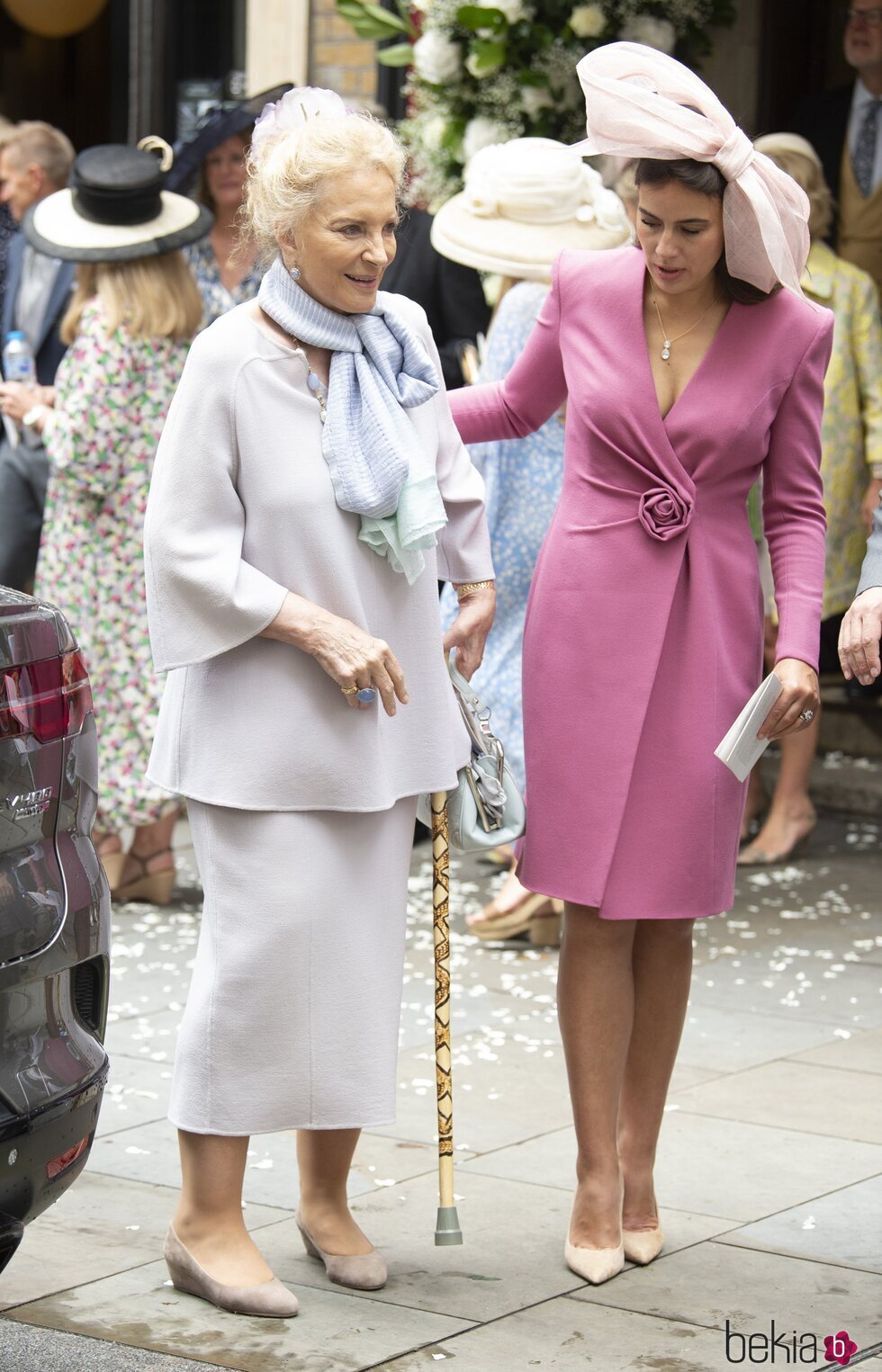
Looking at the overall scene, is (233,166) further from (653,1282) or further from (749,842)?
(653,1282)

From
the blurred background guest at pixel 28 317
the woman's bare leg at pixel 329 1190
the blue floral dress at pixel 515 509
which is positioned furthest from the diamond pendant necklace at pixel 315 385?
the blurred background guest at pixel 28 317

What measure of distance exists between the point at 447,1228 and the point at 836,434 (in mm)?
4479

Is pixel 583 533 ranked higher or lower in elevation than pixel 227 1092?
higher

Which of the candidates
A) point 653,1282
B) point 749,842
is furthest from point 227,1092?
point 749,842

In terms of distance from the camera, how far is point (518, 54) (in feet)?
25.7

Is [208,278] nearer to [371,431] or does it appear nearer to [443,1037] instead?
[371,431]

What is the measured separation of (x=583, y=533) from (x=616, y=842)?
22.6 inches

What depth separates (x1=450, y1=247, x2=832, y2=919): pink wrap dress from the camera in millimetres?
3941

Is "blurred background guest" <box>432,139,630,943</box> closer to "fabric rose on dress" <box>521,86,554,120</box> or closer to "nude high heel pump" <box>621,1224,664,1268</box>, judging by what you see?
"fabric rose on dress" <box>521,86,554,120</box>

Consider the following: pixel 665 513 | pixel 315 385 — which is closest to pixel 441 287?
pixel 665 513

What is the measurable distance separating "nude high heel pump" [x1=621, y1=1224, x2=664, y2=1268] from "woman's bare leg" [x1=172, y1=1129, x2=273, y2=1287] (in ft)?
2.27

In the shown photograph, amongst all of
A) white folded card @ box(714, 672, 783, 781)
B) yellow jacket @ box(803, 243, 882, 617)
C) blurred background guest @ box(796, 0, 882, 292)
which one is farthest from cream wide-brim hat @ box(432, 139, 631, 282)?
blurred background guest @ box(796, 0, 882, 292)

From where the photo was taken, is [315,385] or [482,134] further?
[482,134]

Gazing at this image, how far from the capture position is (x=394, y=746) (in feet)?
12.5
